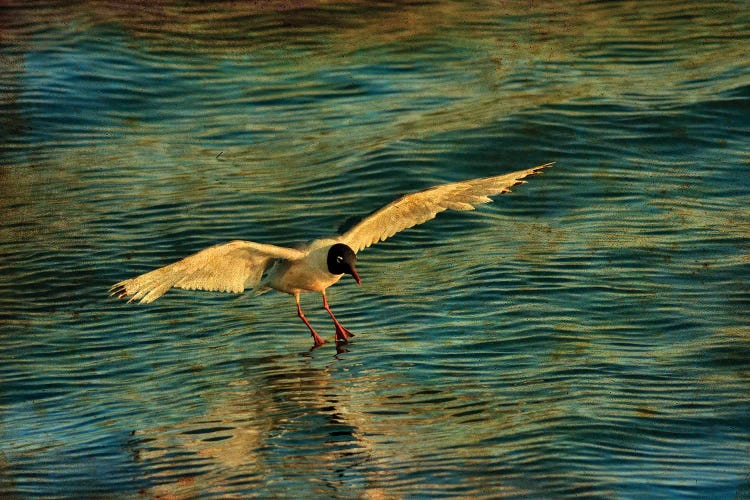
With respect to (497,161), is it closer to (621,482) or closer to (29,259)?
(29,259)

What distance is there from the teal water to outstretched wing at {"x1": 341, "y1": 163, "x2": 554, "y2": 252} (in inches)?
32.3

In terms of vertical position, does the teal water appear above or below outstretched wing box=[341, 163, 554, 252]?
below

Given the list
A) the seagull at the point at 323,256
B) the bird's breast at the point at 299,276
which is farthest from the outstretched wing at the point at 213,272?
the bird's breast at the point at 299,276

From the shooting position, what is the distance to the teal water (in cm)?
829

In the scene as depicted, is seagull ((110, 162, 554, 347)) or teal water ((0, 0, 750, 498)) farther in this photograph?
seagull ((110, 162, 554, 347))

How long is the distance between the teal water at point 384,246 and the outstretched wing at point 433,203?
0.82 metres

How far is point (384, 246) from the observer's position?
13852mm

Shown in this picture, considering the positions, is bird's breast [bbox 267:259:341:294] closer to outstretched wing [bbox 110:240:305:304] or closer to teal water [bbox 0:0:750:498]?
outstretched wing [bbox 110:240:305:304]

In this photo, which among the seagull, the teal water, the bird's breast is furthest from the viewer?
the bird's breast

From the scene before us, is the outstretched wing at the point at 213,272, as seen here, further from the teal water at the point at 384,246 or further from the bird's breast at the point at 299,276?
the teal water at the point at 384,246

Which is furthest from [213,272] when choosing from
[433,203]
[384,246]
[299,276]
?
[384,246]

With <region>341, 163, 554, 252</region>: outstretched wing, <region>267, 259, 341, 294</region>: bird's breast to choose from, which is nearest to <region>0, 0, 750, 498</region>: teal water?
<region>267, 259, 341, 294</region>: bird's breast

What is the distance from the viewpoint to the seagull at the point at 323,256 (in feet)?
34.2

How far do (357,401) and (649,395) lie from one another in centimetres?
192
